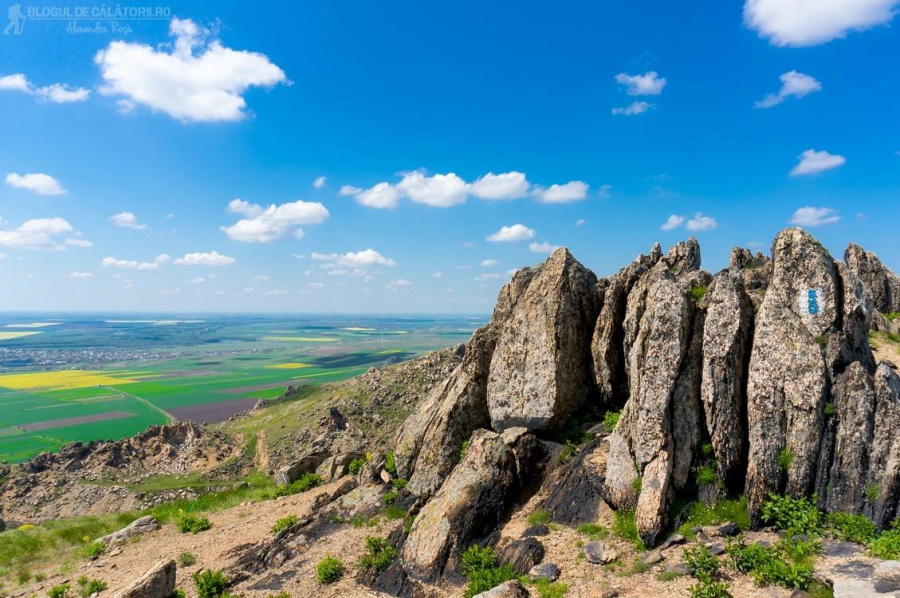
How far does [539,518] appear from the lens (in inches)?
896

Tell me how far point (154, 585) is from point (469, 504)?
1552 cm

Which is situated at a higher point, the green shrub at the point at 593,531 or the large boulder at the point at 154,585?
the green shrub at the point at 593,531

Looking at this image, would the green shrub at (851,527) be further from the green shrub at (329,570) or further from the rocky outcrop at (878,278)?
the rocky outcrop at (878,278)

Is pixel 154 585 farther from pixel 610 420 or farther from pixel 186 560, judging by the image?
pixel 610 420

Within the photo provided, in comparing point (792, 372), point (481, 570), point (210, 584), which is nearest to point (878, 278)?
point (792, 372)

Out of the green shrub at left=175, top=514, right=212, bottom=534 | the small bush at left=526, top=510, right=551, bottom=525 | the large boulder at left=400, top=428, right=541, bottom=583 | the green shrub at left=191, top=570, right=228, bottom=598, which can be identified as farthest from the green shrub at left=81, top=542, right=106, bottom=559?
the small bush at left=526, top=510, right=551, bottom=525

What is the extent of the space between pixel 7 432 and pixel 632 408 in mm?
Result: 172189

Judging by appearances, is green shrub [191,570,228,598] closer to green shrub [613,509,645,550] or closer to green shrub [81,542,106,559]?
green shrub [81,542,106,559]

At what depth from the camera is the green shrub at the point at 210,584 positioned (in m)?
23.0

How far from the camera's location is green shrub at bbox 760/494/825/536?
17.7 metres

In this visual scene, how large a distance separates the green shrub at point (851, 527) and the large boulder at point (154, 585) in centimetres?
2905

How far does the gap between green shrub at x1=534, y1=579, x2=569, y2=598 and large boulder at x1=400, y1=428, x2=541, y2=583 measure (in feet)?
14.0

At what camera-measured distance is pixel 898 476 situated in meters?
16.8

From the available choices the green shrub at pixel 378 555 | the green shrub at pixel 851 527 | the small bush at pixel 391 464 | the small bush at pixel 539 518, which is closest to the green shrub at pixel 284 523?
the small bush at pixel 391 464
